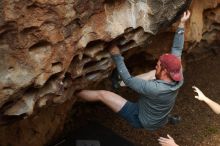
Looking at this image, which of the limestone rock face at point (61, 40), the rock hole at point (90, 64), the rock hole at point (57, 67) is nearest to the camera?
the limestone rock face at point (61, 40)

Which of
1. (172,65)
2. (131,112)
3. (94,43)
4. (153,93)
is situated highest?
(94,43)

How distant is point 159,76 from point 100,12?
34.1 inches

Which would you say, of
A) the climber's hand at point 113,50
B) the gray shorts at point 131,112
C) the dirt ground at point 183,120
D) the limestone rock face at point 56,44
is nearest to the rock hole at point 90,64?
the limestone rock face at point 56,44

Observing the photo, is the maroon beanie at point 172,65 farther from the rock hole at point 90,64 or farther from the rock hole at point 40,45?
the rock hole at point 40,45

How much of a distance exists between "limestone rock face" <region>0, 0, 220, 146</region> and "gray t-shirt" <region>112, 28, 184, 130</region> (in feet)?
0.89

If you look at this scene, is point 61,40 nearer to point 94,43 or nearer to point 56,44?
point 56,44

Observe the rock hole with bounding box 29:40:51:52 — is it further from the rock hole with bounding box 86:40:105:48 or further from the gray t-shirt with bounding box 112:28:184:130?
the gray t-shirt with bounding box 112:28:184:130

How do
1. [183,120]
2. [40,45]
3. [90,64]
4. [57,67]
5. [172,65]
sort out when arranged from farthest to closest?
[183,120] → [90,64] → [172,65] → [57,67] → [40,45]

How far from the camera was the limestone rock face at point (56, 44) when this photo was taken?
342 cm

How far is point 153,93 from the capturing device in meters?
4.16

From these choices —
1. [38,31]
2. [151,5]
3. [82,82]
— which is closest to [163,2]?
[151,5]

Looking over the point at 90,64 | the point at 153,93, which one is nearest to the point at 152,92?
the point at 153,93

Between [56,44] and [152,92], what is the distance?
1080 millimetres

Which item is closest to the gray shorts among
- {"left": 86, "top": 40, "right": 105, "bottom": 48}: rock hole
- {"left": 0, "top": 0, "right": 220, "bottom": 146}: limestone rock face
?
{"left": 0, "top": 0, "right": 220, "bottom": 146}: limestone rock face
